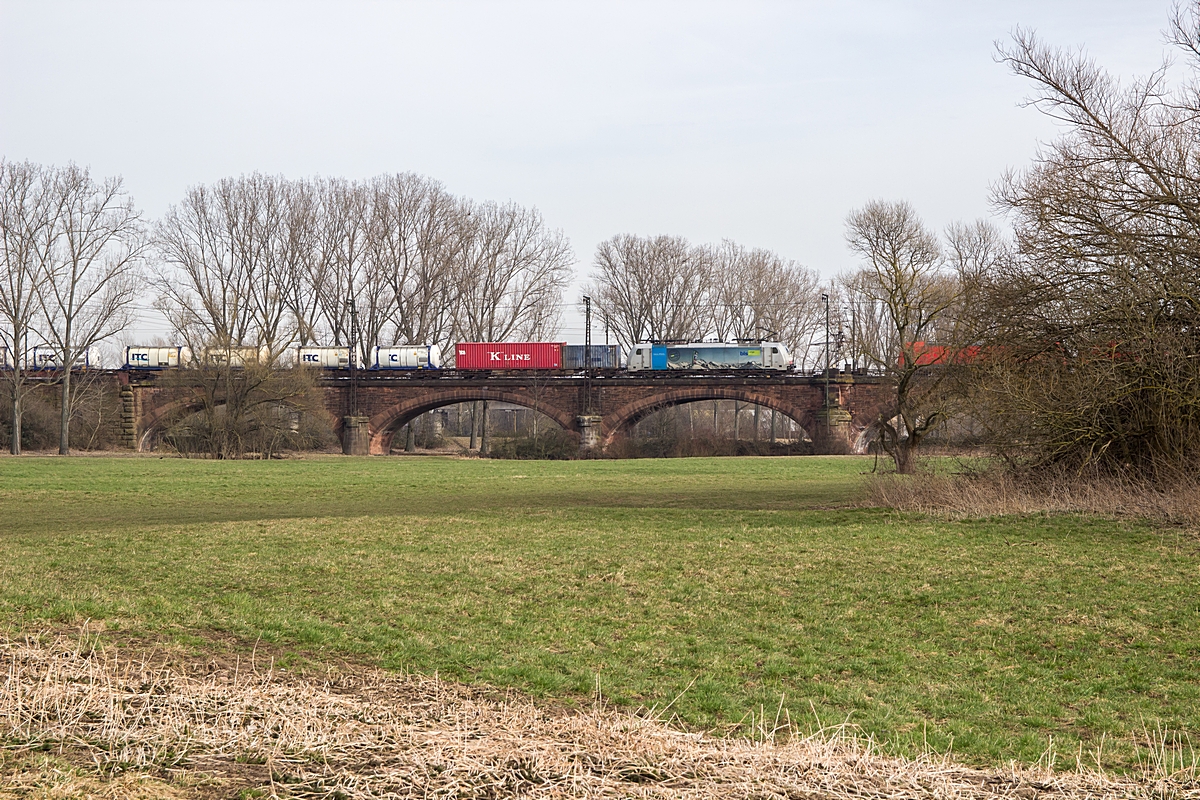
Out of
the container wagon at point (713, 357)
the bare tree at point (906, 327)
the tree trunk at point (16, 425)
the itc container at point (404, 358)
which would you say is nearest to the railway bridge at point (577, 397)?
the itc container at point (404, 358)

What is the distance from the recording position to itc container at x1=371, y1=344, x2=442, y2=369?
191ft

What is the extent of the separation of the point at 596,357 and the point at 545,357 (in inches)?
119

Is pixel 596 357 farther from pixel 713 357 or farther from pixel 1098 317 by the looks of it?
pixel 1098 317

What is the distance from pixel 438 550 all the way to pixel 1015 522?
27.9 ft

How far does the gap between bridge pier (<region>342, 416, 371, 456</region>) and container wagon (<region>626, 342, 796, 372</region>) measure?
15627 millimetres

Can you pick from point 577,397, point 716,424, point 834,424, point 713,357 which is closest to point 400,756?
point 834,424

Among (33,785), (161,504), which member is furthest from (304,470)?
(33,785)

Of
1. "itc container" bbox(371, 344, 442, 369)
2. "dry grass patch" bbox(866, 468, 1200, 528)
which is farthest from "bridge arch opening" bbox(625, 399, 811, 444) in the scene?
"dry grass patch" bbox(866, 468, 1200, 528)

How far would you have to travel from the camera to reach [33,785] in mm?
4004

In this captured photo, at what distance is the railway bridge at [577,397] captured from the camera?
54719 millimetres

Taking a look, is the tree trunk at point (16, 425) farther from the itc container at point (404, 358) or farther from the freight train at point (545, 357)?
the itc container at point (404, 358)

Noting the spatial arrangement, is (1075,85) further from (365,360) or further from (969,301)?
(365,360)

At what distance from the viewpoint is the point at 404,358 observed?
5825 centimetres

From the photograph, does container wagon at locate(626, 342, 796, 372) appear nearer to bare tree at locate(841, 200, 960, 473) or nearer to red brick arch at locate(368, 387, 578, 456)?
red brick arch at locate(368, 387, 578, 456)
